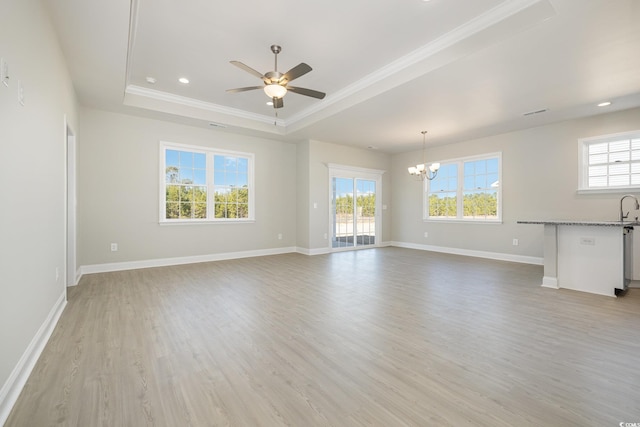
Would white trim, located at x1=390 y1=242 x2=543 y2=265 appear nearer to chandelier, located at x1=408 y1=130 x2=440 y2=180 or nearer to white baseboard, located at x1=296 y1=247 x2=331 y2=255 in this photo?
chandelier, located at x1=408 y1=130 x2=440 y2=180

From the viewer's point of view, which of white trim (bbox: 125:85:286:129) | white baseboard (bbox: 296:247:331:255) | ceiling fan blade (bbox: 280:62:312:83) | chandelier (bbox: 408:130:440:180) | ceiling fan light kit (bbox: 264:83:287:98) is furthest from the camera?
white baseboard (bbox: 296:247:331:255)

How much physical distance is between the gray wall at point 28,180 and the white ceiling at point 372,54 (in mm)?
635

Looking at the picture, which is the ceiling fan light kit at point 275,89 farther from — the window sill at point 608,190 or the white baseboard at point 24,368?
the window sill at point 608,190

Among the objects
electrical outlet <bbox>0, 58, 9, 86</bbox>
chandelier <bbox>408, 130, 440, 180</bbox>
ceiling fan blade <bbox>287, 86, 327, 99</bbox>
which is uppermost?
ceiling fan blade <bbox>287, 86, 327, 99</bbox>

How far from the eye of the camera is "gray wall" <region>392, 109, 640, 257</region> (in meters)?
5.15

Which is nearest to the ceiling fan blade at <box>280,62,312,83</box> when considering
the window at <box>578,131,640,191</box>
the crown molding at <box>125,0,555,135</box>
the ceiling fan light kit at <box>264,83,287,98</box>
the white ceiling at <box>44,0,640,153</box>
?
the ceiling fan light kit at <box>264,83,287,98</box>

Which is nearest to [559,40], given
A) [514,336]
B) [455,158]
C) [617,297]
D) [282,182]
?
[514,336]

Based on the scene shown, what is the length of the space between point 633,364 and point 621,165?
469 centimetres

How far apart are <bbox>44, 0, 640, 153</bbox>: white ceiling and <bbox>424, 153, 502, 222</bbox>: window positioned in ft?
5.00

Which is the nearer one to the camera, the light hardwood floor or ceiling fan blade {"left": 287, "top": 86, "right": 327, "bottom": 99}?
the light hardwood floor

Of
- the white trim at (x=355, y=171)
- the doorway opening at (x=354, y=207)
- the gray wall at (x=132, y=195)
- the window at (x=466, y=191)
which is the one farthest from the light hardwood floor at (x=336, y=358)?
the white trim at (x=355, y=171)

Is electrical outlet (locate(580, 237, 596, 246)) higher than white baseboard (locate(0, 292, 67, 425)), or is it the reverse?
electrical outlet (locate(580, 237, 596, 246))

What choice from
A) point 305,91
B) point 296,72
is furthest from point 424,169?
point 296,72

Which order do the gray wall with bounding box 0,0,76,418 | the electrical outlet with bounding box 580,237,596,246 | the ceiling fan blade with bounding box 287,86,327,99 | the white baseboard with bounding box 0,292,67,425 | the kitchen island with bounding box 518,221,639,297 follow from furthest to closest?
the electrical outlet with bounding box 580,237,596,246 < the kitchen island with bounding box 518,221,639,297 < the ceiling fan blade with bounding box 287,86,327,99 < the gray wall with bounding box 0,0,76,418 < the white baseboard with bounding box 0,292,67,425
